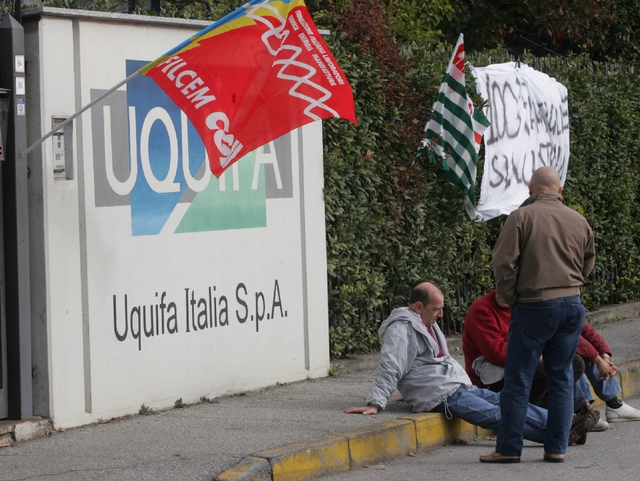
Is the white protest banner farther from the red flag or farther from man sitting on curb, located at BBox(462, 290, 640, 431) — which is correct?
the red flag

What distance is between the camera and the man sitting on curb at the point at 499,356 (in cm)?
705

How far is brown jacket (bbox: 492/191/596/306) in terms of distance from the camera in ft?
20.2

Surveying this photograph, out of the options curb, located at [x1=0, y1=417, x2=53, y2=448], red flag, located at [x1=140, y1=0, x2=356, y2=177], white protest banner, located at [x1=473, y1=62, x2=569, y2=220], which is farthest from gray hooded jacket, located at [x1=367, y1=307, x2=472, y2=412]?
white protest banner, located at [x1=473, y1=62, x2=569, y2=220]

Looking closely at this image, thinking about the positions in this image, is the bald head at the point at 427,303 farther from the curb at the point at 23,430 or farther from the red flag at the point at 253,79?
the curb at the point at 23,430

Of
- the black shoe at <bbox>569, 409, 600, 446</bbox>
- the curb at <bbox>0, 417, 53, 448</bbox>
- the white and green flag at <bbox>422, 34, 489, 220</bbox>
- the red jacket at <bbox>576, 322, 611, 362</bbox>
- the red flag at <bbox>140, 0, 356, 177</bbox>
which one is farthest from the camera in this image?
the white and green flag at <bbox>422, 34, 489, 220</bbox>

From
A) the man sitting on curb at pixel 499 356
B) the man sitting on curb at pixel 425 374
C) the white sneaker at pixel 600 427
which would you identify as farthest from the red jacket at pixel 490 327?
the white sneaker at pixel 600 427

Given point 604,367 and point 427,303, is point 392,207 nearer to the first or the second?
point 427,303

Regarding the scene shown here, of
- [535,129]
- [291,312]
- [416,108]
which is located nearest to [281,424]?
[291,312]

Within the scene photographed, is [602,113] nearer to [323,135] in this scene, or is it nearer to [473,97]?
[473,97]

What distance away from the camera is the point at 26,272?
6465 millimetres

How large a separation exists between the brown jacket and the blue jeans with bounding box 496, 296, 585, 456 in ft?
0.28

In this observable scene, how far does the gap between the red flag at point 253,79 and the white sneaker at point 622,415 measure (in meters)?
3.06

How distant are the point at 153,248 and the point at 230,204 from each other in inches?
31.9

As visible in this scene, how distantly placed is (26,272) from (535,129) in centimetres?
628
